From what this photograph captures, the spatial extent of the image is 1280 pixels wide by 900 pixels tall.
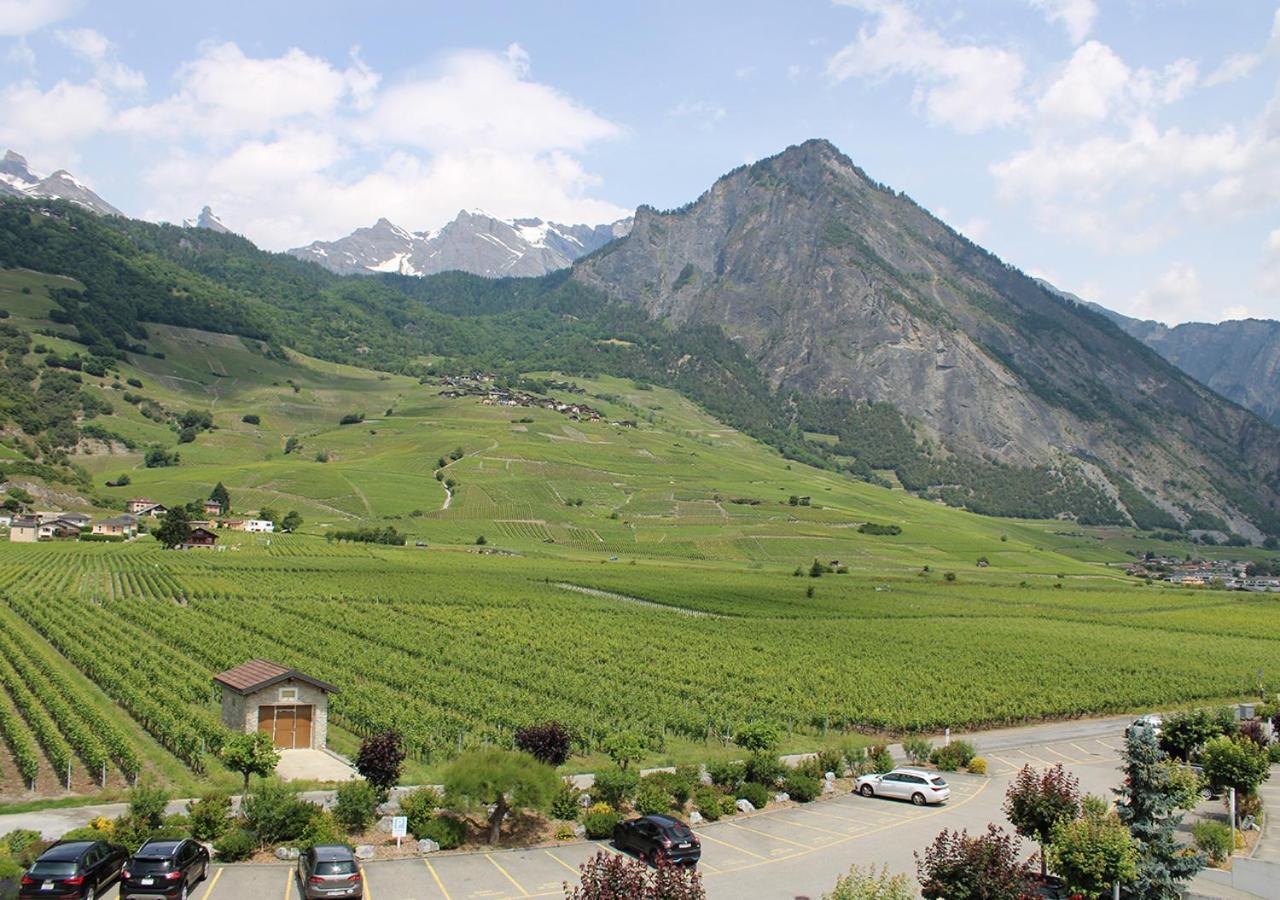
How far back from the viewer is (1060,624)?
97562mm

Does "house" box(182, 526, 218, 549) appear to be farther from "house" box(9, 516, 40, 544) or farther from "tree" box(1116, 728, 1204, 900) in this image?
"tree" box(1116, 728, 1204, 900)

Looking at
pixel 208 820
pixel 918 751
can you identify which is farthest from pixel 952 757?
pixel 208 820

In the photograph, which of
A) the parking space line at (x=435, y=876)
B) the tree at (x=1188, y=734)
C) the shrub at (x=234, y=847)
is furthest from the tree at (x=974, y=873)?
the tree at (x=1188, y=734)

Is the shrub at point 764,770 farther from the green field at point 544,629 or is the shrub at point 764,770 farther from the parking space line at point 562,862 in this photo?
the parking space line at point 562,862

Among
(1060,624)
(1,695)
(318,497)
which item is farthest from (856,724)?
(318,497)

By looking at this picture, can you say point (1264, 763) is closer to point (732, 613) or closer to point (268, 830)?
point (268, 830)

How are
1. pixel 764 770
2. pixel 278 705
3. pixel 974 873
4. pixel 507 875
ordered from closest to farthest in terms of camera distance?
pixel 974 873
pixel 507 875
pixel 764 770
pixel 278 705

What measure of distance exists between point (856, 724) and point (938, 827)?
746 inches

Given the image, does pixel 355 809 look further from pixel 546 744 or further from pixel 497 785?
pixel 546 744

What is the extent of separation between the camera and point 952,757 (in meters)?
41.8

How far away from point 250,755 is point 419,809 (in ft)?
19.3

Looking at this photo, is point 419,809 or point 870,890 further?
point 419,809

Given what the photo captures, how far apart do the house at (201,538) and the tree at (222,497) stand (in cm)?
2354

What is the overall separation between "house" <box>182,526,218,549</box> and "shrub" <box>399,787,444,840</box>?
102 meters
